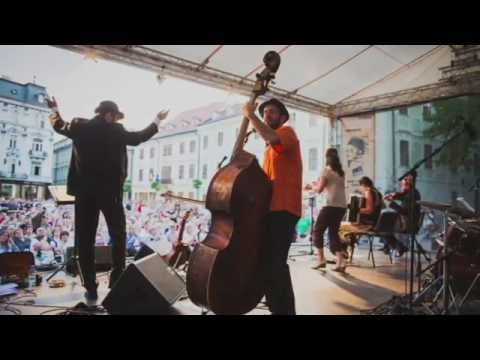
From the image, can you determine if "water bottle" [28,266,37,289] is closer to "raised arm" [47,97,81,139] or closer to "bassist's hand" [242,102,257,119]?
"raised arm" [47,97,81,139]

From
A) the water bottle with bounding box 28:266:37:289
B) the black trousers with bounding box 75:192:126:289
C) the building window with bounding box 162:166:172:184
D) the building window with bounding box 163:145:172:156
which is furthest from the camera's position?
the building window with bounding box 163:145:172:156

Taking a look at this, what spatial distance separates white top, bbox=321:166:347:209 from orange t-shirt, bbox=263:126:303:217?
2.28 meters

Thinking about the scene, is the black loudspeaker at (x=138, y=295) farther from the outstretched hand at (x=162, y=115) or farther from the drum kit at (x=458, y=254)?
the drum kit at (x=458, y=254)

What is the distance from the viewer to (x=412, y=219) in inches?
103

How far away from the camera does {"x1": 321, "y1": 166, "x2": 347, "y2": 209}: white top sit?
14.1ft

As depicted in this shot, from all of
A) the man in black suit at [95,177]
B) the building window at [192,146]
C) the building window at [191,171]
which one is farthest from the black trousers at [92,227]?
the building window at [192,146]

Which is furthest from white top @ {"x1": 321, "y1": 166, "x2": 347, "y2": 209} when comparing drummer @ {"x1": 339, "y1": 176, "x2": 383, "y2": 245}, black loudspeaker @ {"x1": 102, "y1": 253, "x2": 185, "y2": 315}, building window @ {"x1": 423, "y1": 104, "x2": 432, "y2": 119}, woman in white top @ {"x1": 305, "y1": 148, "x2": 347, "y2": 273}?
building window @ {"x1": 423, "y1": 104, "x2": 432, "y2": 119}

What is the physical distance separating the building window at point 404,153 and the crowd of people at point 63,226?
24.2 feet

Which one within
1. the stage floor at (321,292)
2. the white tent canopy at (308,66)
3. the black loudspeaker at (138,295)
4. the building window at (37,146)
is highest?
the white tent canopy at (308,66)

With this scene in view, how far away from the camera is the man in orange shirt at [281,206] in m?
2.00

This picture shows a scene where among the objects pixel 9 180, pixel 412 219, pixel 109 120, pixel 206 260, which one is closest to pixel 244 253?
pixel 206 260

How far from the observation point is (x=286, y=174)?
2.14 meters
